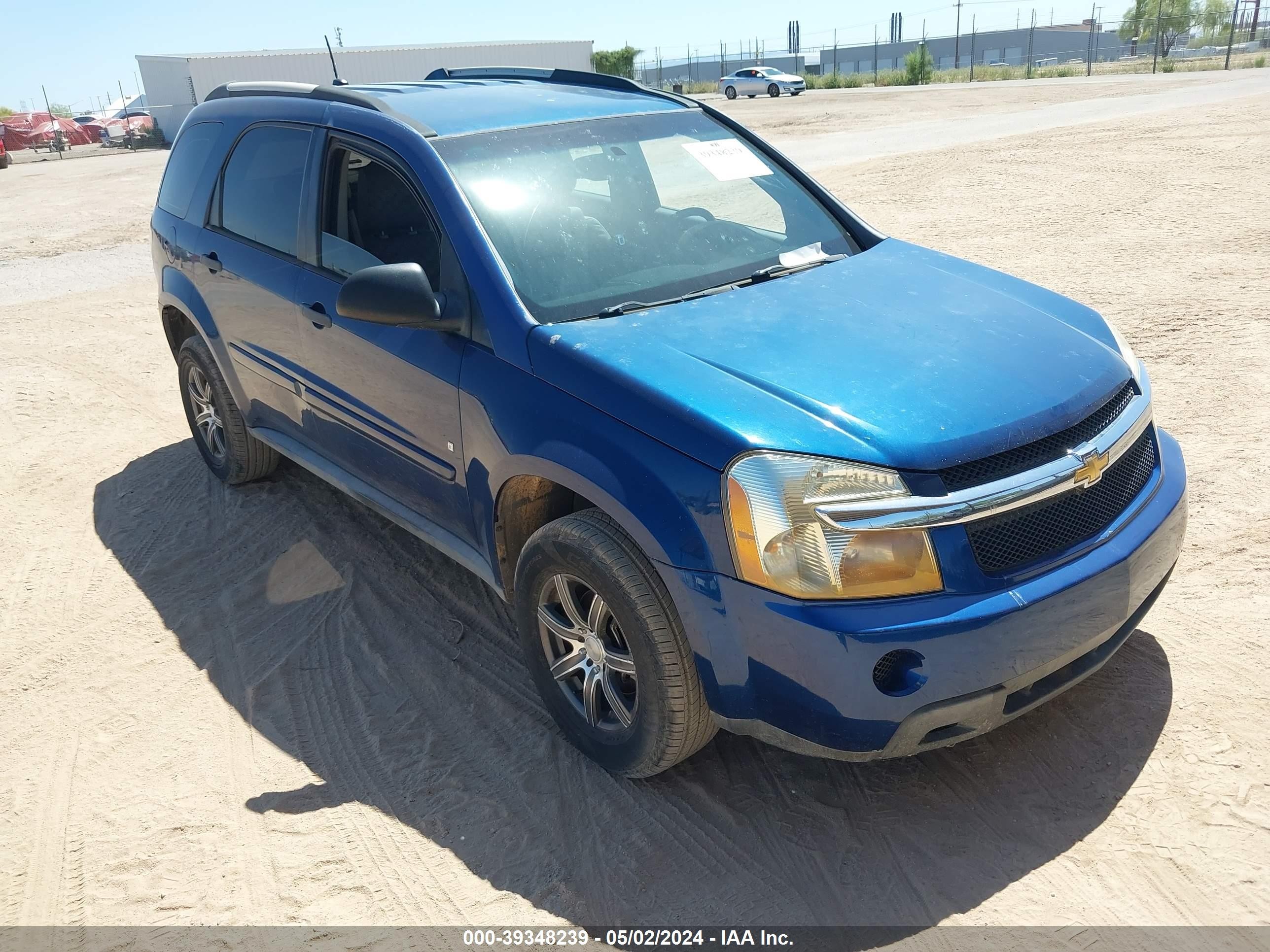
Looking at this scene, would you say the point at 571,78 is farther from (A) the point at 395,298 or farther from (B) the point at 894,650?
(B) the point at 894,650

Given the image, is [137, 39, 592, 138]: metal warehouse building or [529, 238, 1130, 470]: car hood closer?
[529, 238, 1130, 470]: car hood

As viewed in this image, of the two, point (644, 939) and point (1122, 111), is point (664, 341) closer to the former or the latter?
point (644, 939)

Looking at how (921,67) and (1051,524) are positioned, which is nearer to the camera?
(1051,524)

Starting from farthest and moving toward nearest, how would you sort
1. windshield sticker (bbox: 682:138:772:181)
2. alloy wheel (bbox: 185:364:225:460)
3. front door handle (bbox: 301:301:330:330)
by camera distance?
alloy wheel (bbox: 185:364:225:460)
windshield sticker (bbox: 682:138:772:181)
front door handle (bbox: 301:301:330:330)

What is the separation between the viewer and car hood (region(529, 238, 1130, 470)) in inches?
104

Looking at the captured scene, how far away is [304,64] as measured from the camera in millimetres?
44281

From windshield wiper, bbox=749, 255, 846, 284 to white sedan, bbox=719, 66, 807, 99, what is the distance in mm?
42193

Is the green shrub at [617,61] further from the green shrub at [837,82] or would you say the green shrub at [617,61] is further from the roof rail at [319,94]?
the roof rail at [319,94]

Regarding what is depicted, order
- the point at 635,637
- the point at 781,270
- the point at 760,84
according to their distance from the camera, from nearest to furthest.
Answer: the point at 635,637 < the point at 781,270 < the point at 760,84

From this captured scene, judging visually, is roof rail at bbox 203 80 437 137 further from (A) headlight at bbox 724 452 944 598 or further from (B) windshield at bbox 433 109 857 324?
(A) headlight at bbox 724 452 944 598

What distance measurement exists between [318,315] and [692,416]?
199cm

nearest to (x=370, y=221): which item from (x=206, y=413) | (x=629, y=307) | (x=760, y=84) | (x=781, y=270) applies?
(x=629, y=307)

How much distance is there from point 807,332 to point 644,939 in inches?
68.3

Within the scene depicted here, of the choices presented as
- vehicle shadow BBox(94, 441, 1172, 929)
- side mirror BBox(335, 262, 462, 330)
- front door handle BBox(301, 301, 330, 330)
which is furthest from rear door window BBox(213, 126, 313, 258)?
vehicle shadow BBox(94, 441, 1172, 929)
